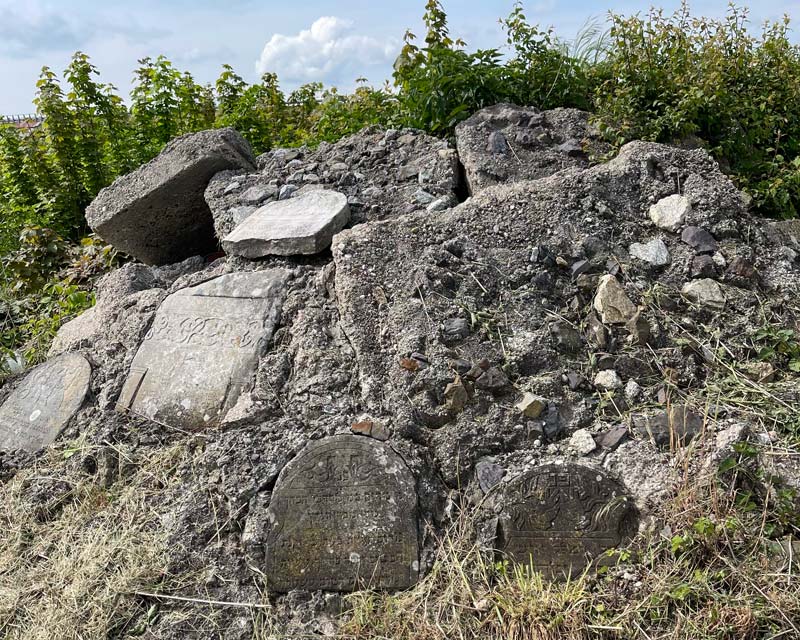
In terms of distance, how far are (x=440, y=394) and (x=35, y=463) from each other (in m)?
2.00

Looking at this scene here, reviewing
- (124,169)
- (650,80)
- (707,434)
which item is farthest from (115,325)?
(650,80)

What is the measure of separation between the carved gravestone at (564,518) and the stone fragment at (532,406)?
0.90ft

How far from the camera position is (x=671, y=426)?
8.91 feet

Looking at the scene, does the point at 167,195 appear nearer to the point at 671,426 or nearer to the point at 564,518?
the point at 564,518

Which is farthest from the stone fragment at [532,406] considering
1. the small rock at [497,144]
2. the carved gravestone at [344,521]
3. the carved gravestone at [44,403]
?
the carved gravestone at [44,403]

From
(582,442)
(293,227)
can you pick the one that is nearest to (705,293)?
(582,442)

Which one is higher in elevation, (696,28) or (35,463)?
(696,28)

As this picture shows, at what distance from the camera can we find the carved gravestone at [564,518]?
8.38 feet

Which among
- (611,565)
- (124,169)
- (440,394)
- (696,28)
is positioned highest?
(696,28)

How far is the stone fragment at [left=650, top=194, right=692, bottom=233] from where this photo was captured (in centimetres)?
348

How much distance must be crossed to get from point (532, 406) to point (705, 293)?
103 cm

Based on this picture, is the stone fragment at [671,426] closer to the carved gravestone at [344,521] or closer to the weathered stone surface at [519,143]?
the carved gravestone at [344,521]

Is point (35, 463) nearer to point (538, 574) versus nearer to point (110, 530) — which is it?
point (110, 530)

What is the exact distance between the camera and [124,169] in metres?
6.07
